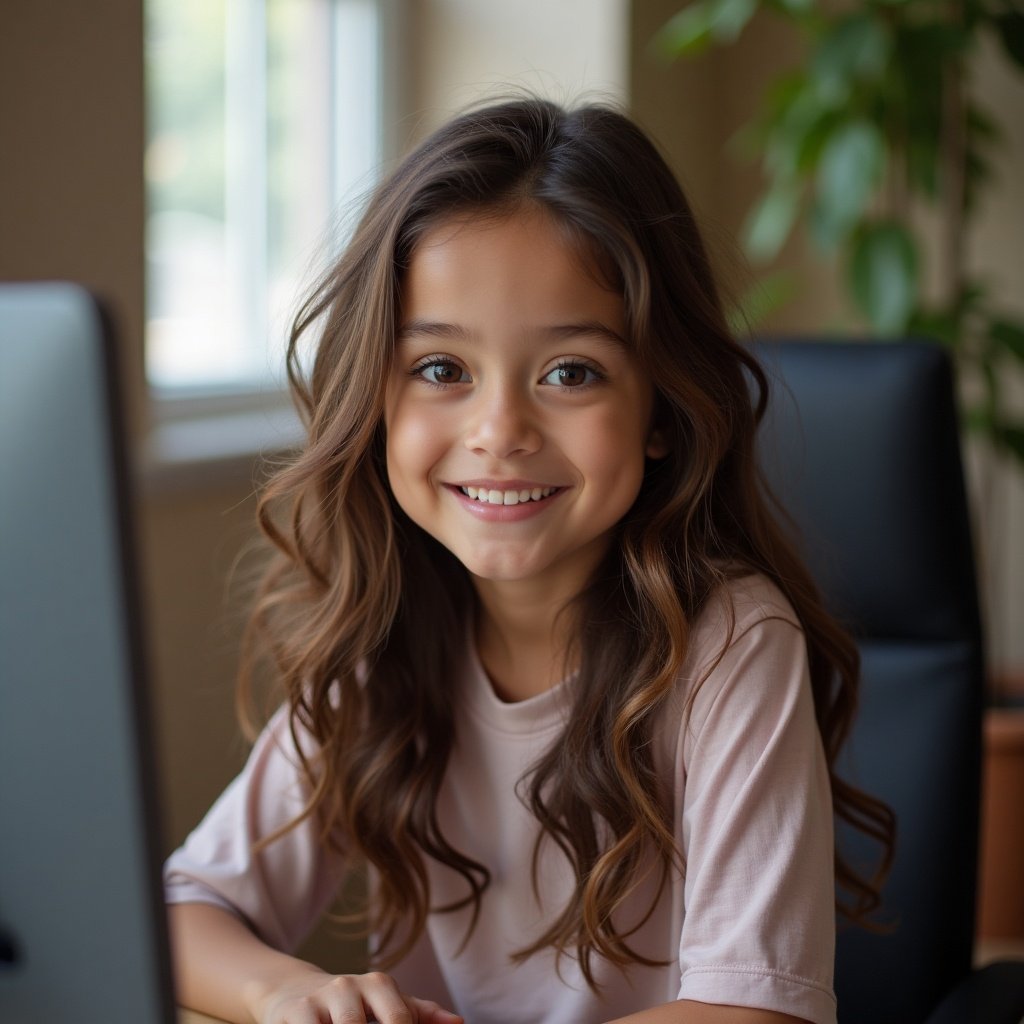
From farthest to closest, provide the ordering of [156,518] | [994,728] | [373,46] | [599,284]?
[373,46] < [994,728] < [156,518] < [599,284]

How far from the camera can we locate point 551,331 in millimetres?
1039

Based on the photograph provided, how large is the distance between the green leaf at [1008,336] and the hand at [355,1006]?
195 centimetres

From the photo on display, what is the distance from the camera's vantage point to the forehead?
1.04 m

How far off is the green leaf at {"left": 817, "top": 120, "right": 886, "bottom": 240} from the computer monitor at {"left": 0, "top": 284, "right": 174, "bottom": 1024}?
2207mm

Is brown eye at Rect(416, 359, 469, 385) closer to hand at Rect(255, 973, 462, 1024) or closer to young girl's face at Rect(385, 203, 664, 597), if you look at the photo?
young girl's face at Rect(385, 203, 664, 597)

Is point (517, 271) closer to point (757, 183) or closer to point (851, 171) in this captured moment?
point (851, 171)

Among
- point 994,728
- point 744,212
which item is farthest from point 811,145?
point 994,728

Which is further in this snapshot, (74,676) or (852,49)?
(852,49)

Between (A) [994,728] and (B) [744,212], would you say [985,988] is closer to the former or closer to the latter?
(A) [994,728]

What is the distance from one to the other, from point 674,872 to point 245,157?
1.75m

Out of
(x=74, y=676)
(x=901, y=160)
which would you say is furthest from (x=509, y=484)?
(x=901, y=160)

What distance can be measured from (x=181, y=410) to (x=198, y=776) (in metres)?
0.64

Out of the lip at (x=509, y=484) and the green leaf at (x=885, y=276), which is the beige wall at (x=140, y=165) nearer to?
the lip at (x=509, y=484)

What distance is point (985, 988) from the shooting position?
1104mm
